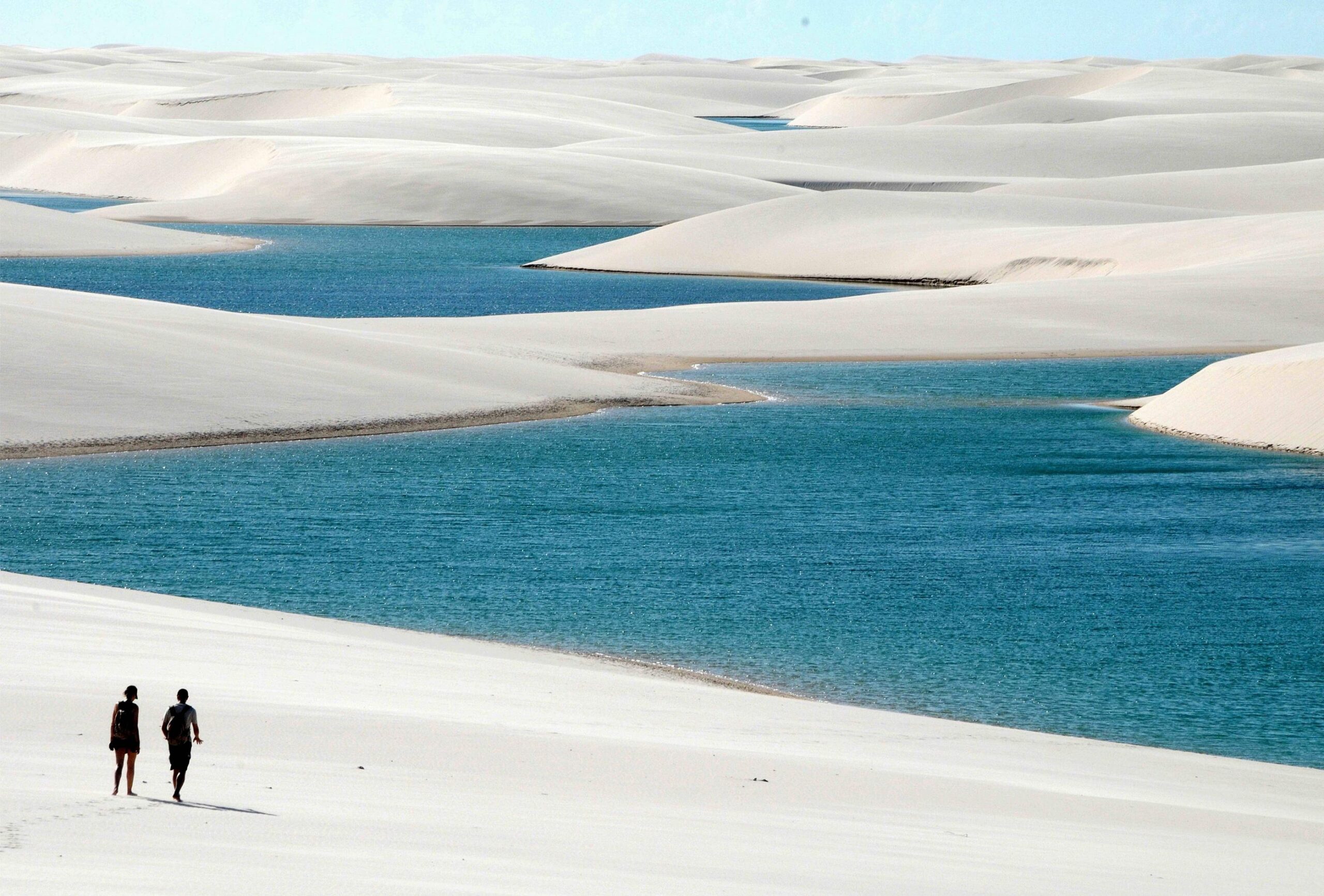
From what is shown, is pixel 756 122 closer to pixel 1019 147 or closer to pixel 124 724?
pixel 1019 147

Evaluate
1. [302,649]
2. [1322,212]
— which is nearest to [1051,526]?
[302,649]

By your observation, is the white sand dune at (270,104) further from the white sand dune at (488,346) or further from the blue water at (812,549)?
the blue water at (812,549)

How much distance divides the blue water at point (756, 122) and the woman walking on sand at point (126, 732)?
168 metres

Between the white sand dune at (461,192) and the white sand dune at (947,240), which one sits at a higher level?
the white sand dune at (461,192)

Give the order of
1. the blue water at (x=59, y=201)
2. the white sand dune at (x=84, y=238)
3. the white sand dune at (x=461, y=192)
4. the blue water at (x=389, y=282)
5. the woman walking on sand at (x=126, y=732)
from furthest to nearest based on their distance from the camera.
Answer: the blue water at (x=59, y=201)
the white sand dune at (x=461, y=192)
the white sand dune at (x=84, y=238)
the blue water at (x=389, y=282)
the woman walking on sand at (x=126, y=732)

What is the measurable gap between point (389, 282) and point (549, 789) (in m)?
52.4

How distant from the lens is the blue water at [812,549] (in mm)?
16031

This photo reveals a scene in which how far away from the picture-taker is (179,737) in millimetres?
8586

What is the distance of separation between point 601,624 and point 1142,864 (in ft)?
28.5

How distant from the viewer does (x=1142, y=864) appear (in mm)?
9477

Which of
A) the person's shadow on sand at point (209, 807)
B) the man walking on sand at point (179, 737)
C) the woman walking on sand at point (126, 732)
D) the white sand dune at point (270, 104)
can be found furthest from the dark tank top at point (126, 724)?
the white sand dune at point (270, 104)

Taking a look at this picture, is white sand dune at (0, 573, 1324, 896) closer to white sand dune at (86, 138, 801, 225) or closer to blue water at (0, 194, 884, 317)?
blue water at (0, 194, 884, 317)

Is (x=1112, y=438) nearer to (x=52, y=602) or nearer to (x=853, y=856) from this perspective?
(x=52, y=602)

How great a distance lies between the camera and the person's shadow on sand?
8.59 metres
